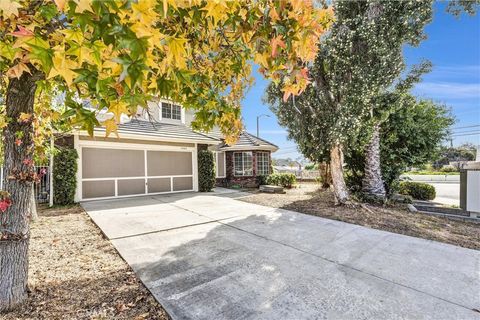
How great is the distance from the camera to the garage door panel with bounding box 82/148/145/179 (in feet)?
33.3

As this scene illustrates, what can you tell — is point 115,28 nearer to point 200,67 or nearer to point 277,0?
point 277,0

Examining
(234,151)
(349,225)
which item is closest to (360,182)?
(349,225)

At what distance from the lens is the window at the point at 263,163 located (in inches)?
634

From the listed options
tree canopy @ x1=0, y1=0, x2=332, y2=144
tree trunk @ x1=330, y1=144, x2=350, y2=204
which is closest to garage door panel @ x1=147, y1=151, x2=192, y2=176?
tree trunk @ x1=330, y1=144, x2=350, y2=204

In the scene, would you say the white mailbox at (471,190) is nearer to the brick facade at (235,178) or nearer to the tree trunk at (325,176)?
the tree trunk at (325,176)

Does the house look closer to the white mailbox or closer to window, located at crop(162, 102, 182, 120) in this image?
window, located at crop(162, 102, 182, 120)

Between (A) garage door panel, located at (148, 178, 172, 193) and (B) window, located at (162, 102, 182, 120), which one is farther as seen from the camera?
(B) window, located at (162, 102, 182, 120)

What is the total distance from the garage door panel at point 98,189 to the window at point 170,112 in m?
5.22

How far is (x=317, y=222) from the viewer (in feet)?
21.0

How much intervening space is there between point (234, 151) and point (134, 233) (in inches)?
427

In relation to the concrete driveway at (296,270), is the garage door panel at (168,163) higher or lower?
higher

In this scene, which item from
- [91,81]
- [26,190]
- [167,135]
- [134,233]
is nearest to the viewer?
[91,81]

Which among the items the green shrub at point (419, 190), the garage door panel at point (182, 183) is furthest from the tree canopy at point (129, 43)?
the green shrub at point (419, 190)

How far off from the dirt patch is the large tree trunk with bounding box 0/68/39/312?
1.03ft
